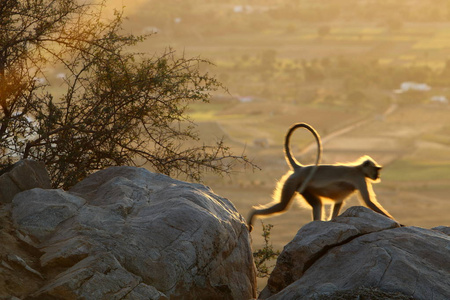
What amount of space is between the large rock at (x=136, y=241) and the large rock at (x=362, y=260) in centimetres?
55

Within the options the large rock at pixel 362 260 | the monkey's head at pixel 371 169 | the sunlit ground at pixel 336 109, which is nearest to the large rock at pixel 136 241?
the large rock at pixel 362 260

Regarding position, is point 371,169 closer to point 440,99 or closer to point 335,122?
point 335,122

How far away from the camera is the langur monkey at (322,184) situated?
9070 millimetres

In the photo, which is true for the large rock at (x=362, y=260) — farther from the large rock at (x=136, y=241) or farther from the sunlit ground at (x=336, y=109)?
the sunlit ground at (x=336, y=109)

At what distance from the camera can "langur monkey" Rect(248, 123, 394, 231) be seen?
9.07m

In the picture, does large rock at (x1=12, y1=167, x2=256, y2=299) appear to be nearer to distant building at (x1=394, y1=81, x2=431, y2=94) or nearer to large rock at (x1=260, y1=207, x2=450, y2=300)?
large rock at (x1=260, y1=207, x2=450, y2=300)

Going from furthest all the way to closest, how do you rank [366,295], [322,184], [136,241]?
[322,184], [136,241], [366,295]

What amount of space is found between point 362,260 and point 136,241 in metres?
2.03

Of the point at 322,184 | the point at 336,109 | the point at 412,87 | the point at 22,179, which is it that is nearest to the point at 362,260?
the point at 322,184

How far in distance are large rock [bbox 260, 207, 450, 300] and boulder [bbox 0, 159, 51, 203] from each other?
266 cm

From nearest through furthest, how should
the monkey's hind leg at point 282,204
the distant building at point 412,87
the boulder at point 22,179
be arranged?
the boulder at point 22,179 → the monkey's hind leg at point 282,204 → the distant building at point 412,87

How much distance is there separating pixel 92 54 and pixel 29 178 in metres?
3.05

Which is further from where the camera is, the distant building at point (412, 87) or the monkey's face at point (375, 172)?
the distant building at point (412, 87)

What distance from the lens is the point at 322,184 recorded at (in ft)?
29.7
